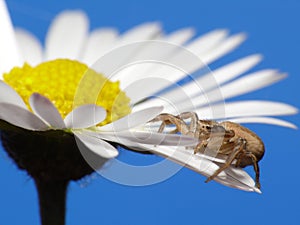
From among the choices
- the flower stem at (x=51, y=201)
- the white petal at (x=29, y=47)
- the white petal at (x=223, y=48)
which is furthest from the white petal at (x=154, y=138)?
the white petal at (x=29, y=47)

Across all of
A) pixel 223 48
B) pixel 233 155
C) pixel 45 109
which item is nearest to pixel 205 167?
pixel 233 155

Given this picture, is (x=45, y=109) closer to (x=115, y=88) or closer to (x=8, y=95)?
(x=8, y=95)

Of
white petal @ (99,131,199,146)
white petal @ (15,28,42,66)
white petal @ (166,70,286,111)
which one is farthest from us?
white petal @ (15,28,42,66)

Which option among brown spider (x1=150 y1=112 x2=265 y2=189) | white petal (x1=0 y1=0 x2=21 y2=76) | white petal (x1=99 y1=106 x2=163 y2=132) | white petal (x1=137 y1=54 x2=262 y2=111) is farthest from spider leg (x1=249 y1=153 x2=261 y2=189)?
white petal (x1=0 y1=0 x2=21 y2=76)

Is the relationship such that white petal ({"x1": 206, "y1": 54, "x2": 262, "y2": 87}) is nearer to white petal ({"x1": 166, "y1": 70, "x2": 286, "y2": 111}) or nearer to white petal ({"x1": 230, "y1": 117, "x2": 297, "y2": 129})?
white petal ({"x1": 166, "y1": 70, "x2": 286, "y2": 111})

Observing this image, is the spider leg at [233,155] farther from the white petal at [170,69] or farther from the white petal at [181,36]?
the white petal at [181,36]

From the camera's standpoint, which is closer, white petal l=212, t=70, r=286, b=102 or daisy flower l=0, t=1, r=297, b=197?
daisy flower l=0, t=1, r=297, b=197
